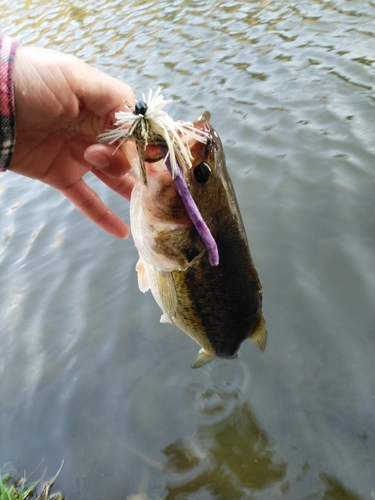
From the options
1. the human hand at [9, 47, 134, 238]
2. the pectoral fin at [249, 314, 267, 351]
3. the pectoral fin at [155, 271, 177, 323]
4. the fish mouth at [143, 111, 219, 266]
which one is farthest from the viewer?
the pectoral fin at [249, 314, 267, 351]

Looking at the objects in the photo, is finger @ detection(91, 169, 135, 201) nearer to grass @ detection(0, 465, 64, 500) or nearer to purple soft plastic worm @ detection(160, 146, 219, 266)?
purple soft plastic worm @ detection(160, 146, 219, 266)

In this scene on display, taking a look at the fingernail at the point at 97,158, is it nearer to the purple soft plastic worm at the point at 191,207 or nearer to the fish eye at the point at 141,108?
the purple soft plastic worm at the point at 191,207

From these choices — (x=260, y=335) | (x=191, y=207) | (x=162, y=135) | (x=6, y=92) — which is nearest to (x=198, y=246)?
(x=191, y=207)

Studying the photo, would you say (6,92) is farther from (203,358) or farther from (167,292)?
(203,358)

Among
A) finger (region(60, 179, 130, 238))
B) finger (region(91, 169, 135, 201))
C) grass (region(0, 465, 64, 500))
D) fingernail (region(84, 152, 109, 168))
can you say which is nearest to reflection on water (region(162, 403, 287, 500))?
grass (region(0, 465, 64, 500))

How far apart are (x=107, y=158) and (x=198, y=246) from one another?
2.27ft

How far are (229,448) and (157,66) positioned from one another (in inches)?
316

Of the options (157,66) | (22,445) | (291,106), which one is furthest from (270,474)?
(157,66)

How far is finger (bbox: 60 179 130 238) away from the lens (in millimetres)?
3150

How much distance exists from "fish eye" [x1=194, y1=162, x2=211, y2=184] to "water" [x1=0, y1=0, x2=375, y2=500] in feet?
6.58

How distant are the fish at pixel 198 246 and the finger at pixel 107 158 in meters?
0.27

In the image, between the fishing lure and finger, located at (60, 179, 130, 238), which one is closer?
the fishing lure

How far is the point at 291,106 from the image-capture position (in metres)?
6.50

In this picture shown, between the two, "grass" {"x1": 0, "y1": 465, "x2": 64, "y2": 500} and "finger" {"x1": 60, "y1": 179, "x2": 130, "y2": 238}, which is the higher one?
"finger" {"x1": 60, "y1": 179, "x2": 130, "y2": 238}
